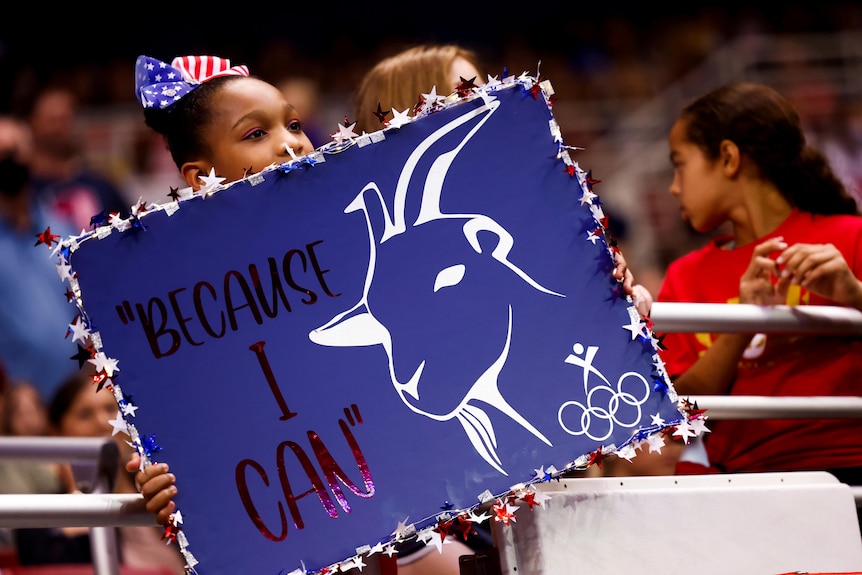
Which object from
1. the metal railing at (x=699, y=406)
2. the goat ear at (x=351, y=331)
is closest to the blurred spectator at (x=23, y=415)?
the metal railing at (x=699, y=406)

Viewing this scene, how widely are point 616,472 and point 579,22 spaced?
17.6 ft

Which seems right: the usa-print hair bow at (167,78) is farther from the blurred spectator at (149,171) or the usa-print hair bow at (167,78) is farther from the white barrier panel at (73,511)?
the blurred spectator at (149,171)

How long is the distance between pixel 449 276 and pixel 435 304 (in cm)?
4

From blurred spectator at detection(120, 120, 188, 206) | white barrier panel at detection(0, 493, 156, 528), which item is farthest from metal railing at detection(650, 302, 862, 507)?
blurred spectator at detection(120, 120, 188, 206)

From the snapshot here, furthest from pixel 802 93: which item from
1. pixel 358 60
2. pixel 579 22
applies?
pixel 358 60

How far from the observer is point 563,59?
755cm

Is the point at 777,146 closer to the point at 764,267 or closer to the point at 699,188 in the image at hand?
the point at 699,188

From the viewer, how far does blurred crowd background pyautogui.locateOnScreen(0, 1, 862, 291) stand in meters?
5.82

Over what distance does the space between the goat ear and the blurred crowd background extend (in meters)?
3.69

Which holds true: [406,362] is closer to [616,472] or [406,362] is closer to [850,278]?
[850,278]

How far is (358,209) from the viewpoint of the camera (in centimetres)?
146

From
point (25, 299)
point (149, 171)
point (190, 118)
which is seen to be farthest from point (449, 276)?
point (149, 171)

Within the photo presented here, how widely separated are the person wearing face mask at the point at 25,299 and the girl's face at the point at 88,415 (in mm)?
1077

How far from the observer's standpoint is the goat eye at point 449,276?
1452 mm
